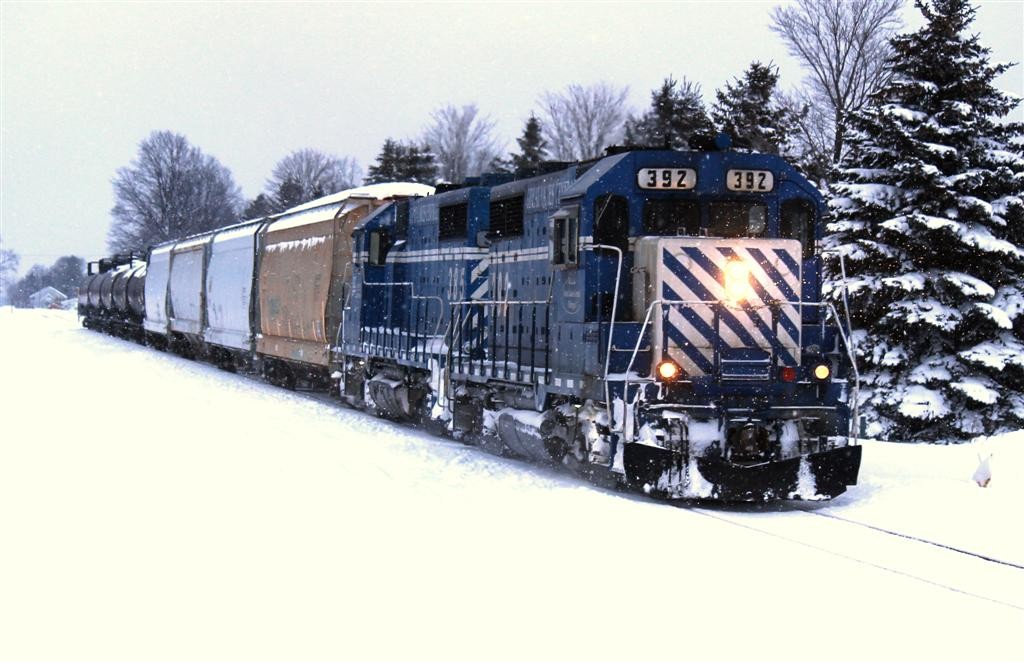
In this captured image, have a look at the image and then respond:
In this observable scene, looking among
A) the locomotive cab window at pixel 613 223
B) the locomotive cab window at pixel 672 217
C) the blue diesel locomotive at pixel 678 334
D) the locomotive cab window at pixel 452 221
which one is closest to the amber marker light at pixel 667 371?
the blue diesel locomotive at pixel 678 334

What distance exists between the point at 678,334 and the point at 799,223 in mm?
1872

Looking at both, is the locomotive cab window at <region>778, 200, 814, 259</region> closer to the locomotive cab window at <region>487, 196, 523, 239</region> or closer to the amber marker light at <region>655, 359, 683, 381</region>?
the amber marker light at <region>655, 359, 683, 381</region>

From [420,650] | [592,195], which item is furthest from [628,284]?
[420,650]

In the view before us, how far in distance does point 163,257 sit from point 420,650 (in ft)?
104

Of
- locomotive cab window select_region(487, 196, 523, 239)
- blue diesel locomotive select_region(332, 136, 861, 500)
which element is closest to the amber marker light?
blue diesel locomotive select_region(332, 136, 861, 500)

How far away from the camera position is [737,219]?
10.1 meters

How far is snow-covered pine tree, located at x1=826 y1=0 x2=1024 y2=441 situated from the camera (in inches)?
710

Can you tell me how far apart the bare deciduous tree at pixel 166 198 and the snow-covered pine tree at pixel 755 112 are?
2729 inches

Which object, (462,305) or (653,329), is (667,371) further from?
(462,305)

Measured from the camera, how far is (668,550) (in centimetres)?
705

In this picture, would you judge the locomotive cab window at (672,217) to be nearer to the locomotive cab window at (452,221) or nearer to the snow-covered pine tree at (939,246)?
the locomotive cab window at (452,221)

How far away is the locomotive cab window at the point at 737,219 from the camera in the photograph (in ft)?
32.8

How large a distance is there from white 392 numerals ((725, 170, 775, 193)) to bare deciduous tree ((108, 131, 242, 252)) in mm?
85991

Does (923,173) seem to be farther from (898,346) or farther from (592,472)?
(592,472)
